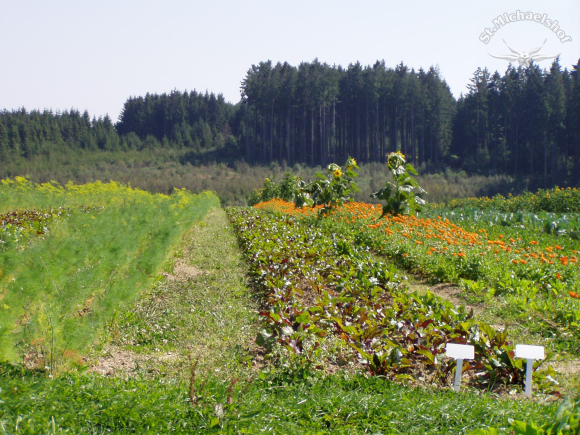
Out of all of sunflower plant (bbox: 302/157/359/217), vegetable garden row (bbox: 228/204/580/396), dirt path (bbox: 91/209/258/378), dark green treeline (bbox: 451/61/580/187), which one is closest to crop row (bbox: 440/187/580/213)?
sunflower plant (bbox: 302/157/359/217)

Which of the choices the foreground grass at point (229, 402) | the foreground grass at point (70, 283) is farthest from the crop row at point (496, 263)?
the foreground grass at point (70, 283)

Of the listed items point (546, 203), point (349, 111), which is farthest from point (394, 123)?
point (546, 203)

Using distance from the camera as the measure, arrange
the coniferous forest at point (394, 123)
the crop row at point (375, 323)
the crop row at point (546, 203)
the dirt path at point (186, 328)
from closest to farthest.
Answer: the crop row at point (375, 323) → the dirt path at point (186, 328) → the crop row at point (546, 203) → the coniferous forest at point (394, 123)

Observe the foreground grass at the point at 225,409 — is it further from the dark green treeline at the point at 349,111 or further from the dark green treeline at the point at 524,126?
the dark green treeline at the point at 349,111

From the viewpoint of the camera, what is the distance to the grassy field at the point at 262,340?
2.33m

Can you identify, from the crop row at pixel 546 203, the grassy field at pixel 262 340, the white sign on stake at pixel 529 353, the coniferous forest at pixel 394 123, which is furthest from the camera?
the coniferous forest at pixel 394 123

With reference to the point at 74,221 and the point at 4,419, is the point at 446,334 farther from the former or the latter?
the point at 74,221

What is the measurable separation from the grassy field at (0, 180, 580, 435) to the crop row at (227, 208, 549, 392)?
17 millimetres

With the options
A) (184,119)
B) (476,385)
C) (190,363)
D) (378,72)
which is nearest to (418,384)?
(476,385)

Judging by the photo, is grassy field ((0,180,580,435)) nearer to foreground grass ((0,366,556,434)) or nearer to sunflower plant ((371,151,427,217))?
foreground grass ((0,366,556,434))

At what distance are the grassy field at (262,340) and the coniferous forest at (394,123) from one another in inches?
1535

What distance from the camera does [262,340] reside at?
11.8 ft

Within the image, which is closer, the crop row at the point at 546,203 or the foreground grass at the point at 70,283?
the foreground grass at the point at 70,283

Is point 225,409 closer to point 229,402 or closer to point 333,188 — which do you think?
point 229,402
